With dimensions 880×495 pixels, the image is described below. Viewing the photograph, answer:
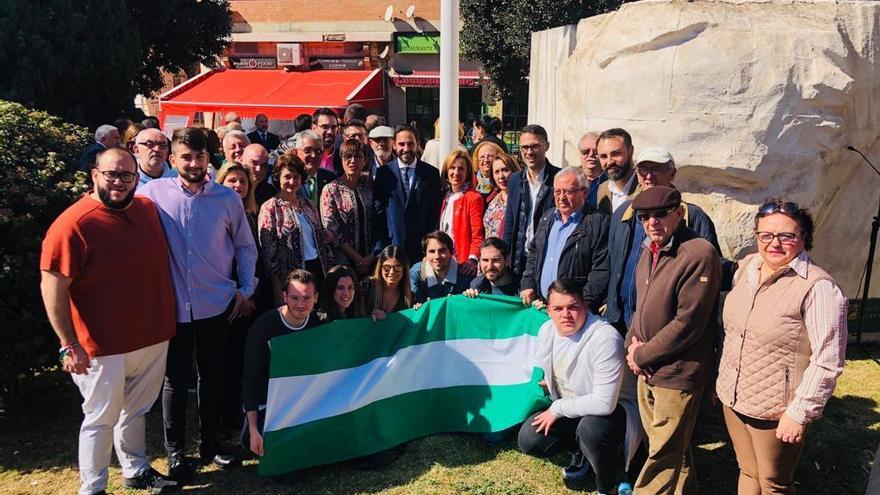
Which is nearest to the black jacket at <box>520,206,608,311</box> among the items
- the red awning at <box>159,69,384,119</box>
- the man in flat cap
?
the man in flat cap

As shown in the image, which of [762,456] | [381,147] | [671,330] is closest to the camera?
[762,456]

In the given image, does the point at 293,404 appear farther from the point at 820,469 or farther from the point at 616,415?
the point at 820,469

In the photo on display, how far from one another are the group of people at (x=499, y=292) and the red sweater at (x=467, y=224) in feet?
0.04

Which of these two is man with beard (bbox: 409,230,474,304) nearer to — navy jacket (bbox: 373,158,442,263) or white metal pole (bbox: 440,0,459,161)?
Answer: navy jacket (bbox: 373,158,442,263)

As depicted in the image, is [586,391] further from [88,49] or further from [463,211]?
[88,49]

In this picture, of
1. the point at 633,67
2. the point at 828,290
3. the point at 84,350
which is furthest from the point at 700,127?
the point at 84,350

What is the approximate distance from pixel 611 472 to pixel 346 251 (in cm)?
283

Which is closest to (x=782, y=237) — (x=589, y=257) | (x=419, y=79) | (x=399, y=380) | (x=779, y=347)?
(x=779, y=347)

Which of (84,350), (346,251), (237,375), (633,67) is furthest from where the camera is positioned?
(633,67)

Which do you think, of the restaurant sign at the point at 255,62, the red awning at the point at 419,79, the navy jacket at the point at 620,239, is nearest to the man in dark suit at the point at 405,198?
the navy jacket at the point at 620,239

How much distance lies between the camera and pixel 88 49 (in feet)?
49.1

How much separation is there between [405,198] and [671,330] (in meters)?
3.06

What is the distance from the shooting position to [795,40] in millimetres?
5824

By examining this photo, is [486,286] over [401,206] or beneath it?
beneath
